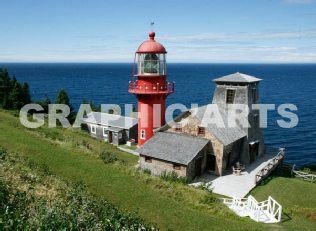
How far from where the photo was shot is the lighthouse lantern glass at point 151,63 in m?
26.8

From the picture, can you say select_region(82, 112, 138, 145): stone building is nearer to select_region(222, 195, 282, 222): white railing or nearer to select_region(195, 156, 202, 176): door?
select_region(195, 156, 202, 176): door

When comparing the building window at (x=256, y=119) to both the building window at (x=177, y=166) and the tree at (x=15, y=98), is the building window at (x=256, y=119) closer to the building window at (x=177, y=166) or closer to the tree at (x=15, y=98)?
the building window at (x=177, y=166)

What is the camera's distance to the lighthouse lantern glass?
87.8ft

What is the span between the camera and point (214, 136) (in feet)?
77.0

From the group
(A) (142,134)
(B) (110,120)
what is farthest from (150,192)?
(B) (110,120)

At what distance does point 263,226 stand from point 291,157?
27462 mm

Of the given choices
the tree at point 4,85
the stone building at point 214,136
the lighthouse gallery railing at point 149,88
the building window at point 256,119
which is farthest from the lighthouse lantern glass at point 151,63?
the tree at point 4,85

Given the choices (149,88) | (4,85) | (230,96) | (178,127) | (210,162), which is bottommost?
(210,162)

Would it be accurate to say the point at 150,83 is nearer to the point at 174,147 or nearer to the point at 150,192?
the point at 174,147

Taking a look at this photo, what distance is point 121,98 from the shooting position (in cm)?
9119

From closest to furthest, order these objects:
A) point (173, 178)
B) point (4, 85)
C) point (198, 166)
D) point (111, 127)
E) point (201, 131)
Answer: point (173, 178), point (198, 166), point (201, 131), point (111, 127), point (4, 85)

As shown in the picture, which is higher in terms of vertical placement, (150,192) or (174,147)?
(174,147)

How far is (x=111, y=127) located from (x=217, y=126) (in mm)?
15678

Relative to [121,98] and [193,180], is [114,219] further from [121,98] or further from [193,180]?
[121,98]
